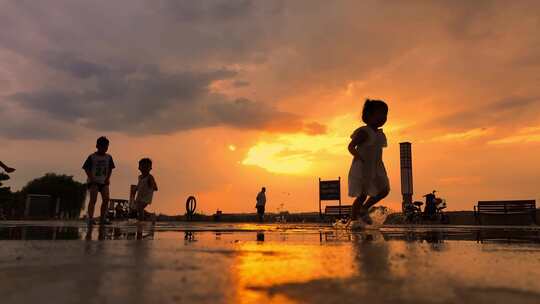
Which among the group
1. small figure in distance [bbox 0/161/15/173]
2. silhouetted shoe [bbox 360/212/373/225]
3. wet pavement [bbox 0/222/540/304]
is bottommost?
wet pavement [bbox 0/222/540/304]

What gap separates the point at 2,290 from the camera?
1.43 m

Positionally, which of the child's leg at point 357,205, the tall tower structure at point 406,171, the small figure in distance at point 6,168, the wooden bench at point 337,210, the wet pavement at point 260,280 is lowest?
the wet pavement at point 260,280

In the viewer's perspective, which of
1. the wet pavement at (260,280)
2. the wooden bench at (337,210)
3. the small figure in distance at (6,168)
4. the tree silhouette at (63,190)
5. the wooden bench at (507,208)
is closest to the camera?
the wet pavement at (260,280)

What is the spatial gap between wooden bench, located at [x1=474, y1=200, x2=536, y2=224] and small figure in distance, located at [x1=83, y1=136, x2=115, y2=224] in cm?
1623

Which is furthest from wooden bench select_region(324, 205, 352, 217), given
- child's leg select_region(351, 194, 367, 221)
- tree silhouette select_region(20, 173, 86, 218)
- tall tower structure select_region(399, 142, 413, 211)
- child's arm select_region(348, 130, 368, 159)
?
tree silhouette select_region(20, 173, 86, 218)

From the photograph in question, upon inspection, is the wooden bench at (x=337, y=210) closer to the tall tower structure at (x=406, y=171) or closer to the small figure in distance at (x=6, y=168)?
the tall tower structure at (x=406, y=171)

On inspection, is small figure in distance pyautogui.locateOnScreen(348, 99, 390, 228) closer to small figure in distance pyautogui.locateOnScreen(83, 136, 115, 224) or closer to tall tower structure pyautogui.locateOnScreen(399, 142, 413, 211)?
small figure in distance pyautogui.locateOnScreen(83, 136, 115, 224)

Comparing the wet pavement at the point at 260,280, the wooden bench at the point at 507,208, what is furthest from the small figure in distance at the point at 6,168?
the wooden bench at the point at 507,208

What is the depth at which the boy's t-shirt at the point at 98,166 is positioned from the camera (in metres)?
9.44

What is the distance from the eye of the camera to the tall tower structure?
22.4 meters

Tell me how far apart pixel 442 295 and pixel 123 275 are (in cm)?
114

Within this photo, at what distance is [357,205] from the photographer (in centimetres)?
711

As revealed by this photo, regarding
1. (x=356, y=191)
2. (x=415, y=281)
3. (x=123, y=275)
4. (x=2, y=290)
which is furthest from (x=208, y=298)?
(x=356, y=191)

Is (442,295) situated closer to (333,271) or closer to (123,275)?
(333,271)
